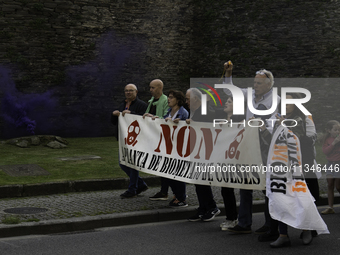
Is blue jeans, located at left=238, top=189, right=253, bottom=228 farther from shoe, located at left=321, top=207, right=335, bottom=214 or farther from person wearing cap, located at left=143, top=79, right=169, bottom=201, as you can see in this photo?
A: person wearing cap, located at left=143, top=79, right=169, bottom=201

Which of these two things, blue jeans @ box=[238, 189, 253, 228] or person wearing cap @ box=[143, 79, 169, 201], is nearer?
blue jeans @ box=[238, 189, 253, 228]

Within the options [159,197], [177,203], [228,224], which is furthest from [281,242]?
[159,197]

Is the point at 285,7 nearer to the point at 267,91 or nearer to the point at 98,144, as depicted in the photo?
the point at 98,144

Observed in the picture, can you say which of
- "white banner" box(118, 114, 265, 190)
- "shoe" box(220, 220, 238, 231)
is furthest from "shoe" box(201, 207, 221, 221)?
"white banner" box(118, 114, 265, 190)

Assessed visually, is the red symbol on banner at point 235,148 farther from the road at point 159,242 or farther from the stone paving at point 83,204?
the stone paving at point 83,204

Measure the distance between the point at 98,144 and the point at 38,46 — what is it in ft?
17.0

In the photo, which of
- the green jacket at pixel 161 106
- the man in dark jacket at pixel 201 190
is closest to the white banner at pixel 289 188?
the man in dark jacket at pixel 201 190

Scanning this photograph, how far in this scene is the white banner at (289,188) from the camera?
5754mm

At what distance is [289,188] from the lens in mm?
5891

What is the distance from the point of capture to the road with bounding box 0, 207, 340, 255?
19.0 feet

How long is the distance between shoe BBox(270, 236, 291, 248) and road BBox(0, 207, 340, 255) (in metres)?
0.07

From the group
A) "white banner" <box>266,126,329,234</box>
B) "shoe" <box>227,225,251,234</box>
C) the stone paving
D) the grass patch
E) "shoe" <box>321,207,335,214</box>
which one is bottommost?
"shoe" <box>321,207,335,214</box>

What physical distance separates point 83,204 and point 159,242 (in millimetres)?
2201

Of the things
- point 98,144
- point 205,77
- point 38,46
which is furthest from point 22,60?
point 205,77
